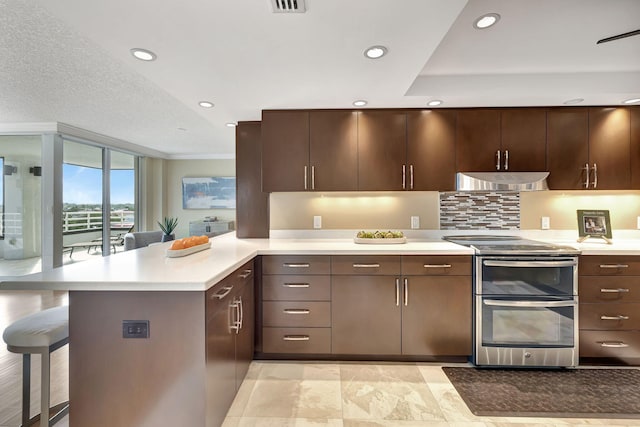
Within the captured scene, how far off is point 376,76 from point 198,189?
611 centimetres

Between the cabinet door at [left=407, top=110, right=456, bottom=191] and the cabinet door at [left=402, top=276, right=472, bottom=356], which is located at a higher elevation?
→ the cabinet door at [left=407, top=110, right=456, bottom=191]

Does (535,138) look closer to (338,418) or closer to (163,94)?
(338,418)

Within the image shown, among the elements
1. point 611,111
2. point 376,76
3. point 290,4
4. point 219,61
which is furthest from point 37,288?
point 611,111

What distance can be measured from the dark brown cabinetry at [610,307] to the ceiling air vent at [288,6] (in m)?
2.69

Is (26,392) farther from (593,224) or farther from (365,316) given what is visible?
(593,224)

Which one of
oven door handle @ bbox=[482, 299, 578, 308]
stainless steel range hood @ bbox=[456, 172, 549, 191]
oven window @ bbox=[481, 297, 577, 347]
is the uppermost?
stainless steel range hood @ bbox=[456, 172, 549, 191]

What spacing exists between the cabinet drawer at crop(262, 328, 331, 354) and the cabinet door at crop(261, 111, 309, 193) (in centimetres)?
127

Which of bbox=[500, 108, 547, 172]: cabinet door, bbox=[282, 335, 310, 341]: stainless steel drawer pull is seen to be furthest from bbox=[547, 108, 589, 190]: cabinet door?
bbox=[282, 335, 310, 341]: stainless steel drawer pull

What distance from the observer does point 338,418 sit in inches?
73.0

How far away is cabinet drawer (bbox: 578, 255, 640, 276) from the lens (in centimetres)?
238

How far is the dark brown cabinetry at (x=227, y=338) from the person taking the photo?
5.06ft

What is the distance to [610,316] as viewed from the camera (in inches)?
94.0

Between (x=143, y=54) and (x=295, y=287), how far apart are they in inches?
75.2

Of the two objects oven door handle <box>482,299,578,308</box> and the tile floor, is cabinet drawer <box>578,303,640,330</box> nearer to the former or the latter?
oven door handle <box>482,299,578,308</box>
